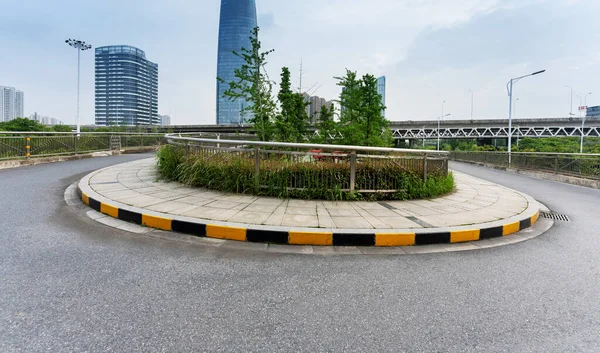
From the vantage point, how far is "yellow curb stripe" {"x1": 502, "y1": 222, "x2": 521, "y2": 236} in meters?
5.20

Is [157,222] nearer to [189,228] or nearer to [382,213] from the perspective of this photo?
[189,228]

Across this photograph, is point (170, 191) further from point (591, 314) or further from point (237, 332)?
point (591, 314)

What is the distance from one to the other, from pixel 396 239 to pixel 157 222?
3.82 m

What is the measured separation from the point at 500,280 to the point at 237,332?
9.65 feet

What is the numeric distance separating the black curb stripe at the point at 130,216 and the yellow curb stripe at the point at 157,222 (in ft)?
0.42

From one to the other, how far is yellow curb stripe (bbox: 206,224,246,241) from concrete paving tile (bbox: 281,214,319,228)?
658 millimetres

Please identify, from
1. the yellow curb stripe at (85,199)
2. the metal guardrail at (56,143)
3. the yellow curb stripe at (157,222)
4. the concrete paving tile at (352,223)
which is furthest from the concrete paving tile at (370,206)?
the metal guardrail at (56,143)

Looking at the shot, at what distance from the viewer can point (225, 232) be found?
4418 millimetres

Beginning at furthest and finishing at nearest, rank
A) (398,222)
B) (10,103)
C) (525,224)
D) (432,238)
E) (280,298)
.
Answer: (10,103) → (525,224) → (398,222) → (432,238) → (280,298)

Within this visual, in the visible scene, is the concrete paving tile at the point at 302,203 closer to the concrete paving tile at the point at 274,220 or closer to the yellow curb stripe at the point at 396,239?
the concrete paving tile at the point at 274,220

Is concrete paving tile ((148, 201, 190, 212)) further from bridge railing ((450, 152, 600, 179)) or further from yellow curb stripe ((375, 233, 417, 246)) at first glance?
bridge railing ((450, 152, 600, 179))

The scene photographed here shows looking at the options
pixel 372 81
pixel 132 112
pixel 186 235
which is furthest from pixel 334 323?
pixel 132 112

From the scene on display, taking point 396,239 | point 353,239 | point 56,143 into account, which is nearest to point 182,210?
point 353,239

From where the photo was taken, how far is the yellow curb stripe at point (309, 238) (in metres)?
4.30
